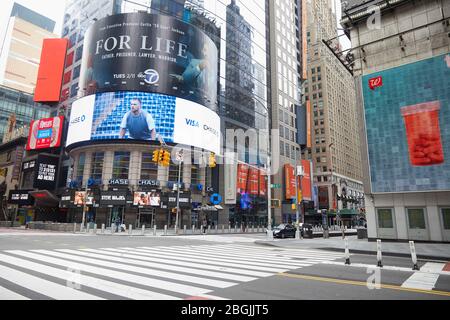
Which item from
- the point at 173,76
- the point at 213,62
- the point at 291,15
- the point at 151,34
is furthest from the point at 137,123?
the point at 291,15

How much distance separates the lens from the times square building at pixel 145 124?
45562mm

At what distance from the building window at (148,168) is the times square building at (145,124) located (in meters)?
0.16

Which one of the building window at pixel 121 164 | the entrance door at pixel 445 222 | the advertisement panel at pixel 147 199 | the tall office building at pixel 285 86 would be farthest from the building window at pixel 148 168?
the entrance door at pixel 445 222

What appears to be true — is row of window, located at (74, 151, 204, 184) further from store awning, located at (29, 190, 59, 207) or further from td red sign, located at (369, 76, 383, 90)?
td red sign, located at (369, 76, 383, 90)

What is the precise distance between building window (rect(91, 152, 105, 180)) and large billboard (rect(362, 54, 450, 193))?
38804 mm

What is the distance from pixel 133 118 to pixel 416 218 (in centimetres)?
3850

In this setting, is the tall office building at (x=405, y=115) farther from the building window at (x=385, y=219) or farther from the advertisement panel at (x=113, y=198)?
the advertisement panel at (x=113, y=198)

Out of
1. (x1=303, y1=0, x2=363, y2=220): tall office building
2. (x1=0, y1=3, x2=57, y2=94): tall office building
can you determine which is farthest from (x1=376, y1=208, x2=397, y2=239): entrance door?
(x1=0, y1=3, x2=57, y2=94): tall office building

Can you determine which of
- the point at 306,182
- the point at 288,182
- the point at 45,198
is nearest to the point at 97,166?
the point at 45,198

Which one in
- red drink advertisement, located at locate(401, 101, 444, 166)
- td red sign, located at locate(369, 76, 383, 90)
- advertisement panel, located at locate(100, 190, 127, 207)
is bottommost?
advertisement panel, located at locate(100, 190, 127, 207)

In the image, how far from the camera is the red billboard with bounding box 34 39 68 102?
62.8m

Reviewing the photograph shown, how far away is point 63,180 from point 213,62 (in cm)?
3702

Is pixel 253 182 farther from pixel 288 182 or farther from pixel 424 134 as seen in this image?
pixel 424 134
